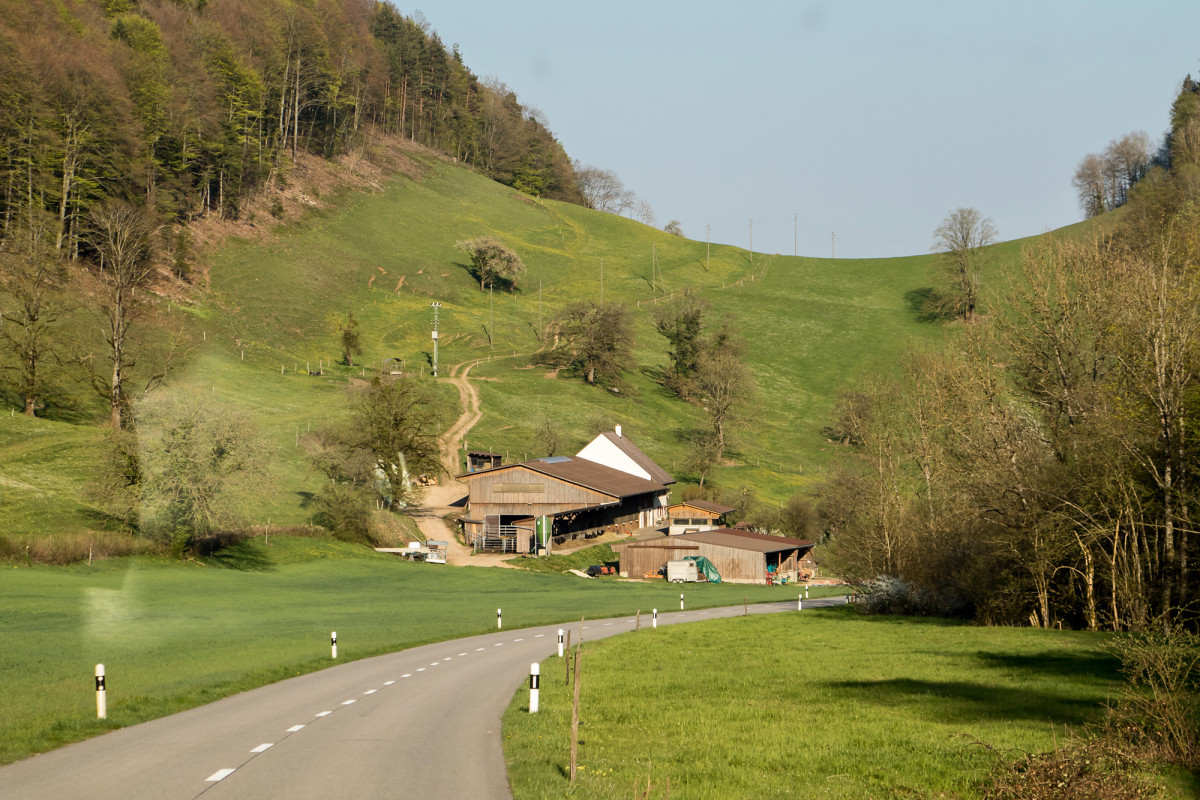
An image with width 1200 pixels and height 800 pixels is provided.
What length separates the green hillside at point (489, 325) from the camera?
88562 mm

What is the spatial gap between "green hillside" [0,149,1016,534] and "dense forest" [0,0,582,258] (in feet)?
43.2

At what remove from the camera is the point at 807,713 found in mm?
17312

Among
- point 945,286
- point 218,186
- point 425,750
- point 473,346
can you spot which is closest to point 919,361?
point 425,750

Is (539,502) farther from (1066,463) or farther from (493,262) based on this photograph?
(493,262)

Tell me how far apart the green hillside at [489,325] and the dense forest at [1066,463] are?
43.4 metres

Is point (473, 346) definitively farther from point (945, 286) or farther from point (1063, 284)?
point (1063, 284)

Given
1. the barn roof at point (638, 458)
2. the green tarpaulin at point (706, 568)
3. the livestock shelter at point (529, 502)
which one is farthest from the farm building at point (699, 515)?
the green tarpaulin at point (706, 568)

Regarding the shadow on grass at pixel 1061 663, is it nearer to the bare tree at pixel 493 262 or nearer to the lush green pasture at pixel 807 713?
the lush green pasture at pixel 807 713

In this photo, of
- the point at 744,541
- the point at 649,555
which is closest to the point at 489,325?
the point at 649,555

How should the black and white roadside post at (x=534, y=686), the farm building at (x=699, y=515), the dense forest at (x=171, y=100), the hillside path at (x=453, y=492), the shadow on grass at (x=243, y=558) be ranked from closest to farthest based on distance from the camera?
the black and white roadside post at (x=534, y=686)
the shadow on grass at (x=243, y=558)
the hillside path at (x=453, y=492)
the farm building at (x=699, y=515)
the dense forest at (x=171, y=100)

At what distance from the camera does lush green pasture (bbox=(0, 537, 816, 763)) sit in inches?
773

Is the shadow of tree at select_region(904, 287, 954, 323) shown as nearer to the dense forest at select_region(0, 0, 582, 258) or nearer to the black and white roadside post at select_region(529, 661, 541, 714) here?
the dense forest at select_region(0, 0, 582, 258)

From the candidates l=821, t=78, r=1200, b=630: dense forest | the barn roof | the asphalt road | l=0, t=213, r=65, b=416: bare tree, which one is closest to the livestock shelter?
the barn roof

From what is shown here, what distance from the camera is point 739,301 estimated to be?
162m
